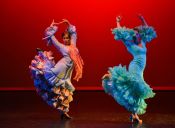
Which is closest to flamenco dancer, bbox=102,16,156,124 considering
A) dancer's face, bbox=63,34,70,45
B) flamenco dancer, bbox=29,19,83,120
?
flamenco dancer, bbox=29,19,83,120

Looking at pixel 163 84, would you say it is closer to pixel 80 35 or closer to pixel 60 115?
pixel 80 35

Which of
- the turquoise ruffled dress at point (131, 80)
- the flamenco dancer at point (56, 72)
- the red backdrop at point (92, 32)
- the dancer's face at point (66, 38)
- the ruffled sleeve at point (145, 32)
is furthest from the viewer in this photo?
the red backdrop at point (92, 32)

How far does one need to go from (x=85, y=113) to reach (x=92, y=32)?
283 cm

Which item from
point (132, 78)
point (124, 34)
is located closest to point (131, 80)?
point (132, 78)

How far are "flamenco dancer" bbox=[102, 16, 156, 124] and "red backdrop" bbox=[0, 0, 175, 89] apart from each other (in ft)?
10.4

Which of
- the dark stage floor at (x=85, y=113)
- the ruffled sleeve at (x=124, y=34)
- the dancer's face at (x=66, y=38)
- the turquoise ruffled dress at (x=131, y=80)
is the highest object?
the ruffled sleeve at (x=124, y=34)

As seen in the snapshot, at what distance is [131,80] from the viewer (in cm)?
521

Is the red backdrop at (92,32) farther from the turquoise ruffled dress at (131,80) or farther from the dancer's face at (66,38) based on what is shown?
the turquoise ruffled dress at (131,80)

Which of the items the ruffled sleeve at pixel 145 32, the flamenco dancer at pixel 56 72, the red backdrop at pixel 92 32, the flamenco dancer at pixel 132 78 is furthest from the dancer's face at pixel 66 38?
the red backdrop at pixel 92 32

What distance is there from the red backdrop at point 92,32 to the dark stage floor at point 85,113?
0.61 meters

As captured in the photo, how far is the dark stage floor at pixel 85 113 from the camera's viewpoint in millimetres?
5332

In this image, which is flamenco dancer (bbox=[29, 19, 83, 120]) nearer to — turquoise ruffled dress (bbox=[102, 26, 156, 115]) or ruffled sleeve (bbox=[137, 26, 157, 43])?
turquoise ruffled dress (bbox=[102, 26, 156, 115])

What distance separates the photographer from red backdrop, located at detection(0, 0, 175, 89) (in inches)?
337

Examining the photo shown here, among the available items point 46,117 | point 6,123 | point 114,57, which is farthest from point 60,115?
point 114,57
